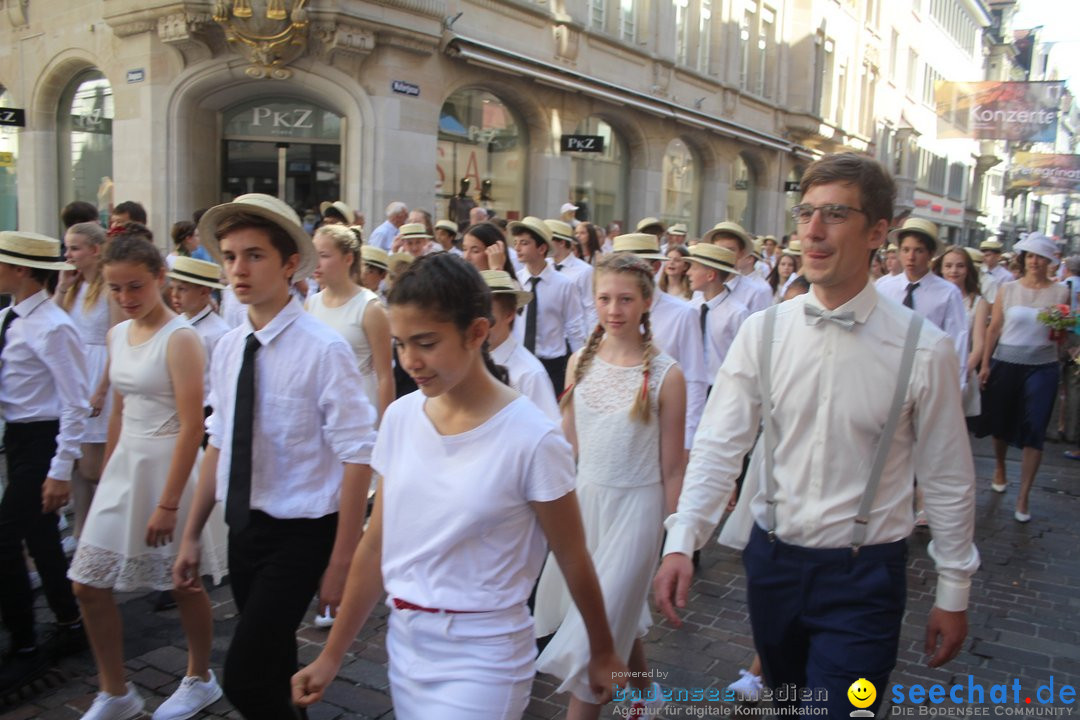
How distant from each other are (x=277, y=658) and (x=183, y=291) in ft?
8.64

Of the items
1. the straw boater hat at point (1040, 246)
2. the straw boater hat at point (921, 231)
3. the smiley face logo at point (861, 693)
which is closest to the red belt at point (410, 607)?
the smiley face logo at point (861, 693)

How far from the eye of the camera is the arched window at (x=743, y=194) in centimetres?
3034

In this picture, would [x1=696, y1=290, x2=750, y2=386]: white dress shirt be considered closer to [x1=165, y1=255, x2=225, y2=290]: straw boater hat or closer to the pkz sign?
[x1=165, y1=255, x2=225, y2=290]: straw boater hat

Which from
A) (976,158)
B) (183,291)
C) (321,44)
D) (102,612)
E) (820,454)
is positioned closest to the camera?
(820,454)

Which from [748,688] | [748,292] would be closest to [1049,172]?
[748,292]

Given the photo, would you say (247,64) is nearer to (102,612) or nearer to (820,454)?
(102,612)

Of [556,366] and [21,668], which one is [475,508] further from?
[556,366]

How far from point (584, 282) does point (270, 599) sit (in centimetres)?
607

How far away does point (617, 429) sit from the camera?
3.85 meters

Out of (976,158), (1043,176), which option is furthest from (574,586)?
(976,158)

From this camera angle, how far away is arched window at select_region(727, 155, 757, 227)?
99.6 feet

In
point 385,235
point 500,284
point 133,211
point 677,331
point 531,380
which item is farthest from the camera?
point 385,235

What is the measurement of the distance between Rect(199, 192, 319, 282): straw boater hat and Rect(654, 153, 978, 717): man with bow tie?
1.67 meters

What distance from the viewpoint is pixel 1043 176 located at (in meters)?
33.2
